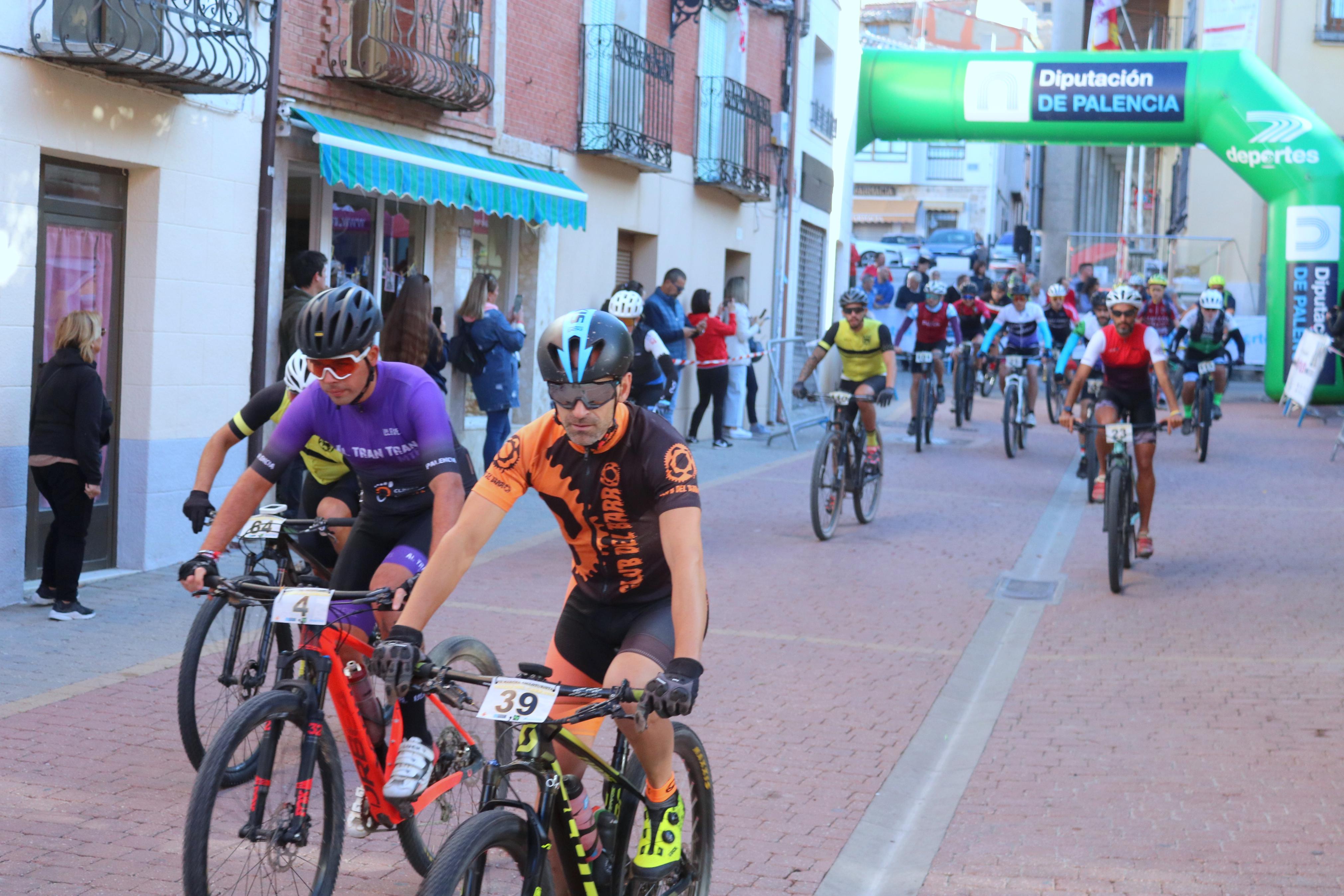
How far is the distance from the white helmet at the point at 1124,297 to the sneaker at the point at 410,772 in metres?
8.24

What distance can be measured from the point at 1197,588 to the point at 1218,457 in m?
8.74

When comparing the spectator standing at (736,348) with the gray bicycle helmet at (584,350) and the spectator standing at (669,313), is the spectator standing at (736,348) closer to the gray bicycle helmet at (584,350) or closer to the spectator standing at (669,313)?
the spectator standing at (669,313)

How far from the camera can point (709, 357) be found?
1873cm

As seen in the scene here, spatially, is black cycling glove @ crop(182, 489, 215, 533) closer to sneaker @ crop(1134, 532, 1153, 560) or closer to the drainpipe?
the drainpipe

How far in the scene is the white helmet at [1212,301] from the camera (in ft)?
60.5

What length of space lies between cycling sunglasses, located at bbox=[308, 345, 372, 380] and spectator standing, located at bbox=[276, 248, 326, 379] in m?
5.95

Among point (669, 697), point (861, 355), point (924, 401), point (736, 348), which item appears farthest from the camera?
point (736, 348)

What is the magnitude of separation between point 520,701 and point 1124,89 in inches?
841

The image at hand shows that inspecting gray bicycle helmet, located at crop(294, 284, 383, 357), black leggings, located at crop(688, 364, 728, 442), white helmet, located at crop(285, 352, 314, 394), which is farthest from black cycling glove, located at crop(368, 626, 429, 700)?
black leggings, located at crop(688, 364, 728, 442)

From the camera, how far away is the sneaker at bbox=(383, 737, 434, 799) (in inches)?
147

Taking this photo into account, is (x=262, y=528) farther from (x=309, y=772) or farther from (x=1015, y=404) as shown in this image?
(x=1015, y=404)

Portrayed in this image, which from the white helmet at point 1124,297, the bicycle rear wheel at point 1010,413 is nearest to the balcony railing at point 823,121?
the bicycle rear wheel at point 1010,413

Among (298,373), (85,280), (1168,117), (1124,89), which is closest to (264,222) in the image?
(85,280)

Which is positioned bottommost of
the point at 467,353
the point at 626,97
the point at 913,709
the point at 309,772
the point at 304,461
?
the point at 913,709
